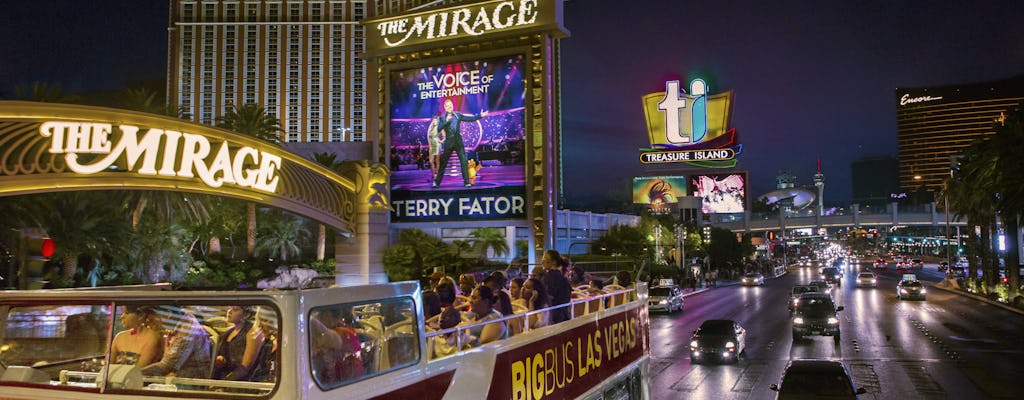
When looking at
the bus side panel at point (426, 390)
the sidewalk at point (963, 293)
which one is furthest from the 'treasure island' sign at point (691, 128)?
the bus side panel at point (426, 390)

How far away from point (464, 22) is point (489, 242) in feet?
52.0

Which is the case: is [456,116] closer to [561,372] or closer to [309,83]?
[561,372]

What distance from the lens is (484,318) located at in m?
7.25

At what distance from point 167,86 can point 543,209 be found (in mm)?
107194

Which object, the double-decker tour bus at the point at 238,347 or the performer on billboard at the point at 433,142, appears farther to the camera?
the performer on billboard at the point at 433,142

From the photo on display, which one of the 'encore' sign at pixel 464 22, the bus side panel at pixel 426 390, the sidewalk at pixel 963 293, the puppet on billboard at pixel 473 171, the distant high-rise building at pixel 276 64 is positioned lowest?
the sidewalk at pixel 963 293

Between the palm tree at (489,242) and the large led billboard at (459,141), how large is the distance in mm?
9233

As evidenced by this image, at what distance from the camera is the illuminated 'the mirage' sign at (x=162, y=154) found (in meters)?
19.6

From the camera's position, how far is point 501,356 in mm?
6535

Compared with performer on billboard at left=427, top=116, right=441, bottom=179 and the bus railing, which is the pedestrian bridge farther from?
the bus railing

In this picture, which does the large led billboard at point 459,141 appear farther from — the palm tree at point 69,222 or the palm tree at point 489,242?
the palm tree at point 69,222

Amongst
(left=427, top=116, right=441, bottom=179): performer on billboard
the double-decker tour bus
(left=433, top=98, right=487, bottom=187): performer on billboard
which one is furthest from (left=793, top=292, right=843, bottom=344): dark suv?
the double-decker tour bus

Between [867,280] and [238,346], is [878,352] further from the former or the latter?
[867,280]

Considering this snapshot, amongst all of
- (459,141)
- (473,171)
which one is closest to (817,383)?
(473,171)
